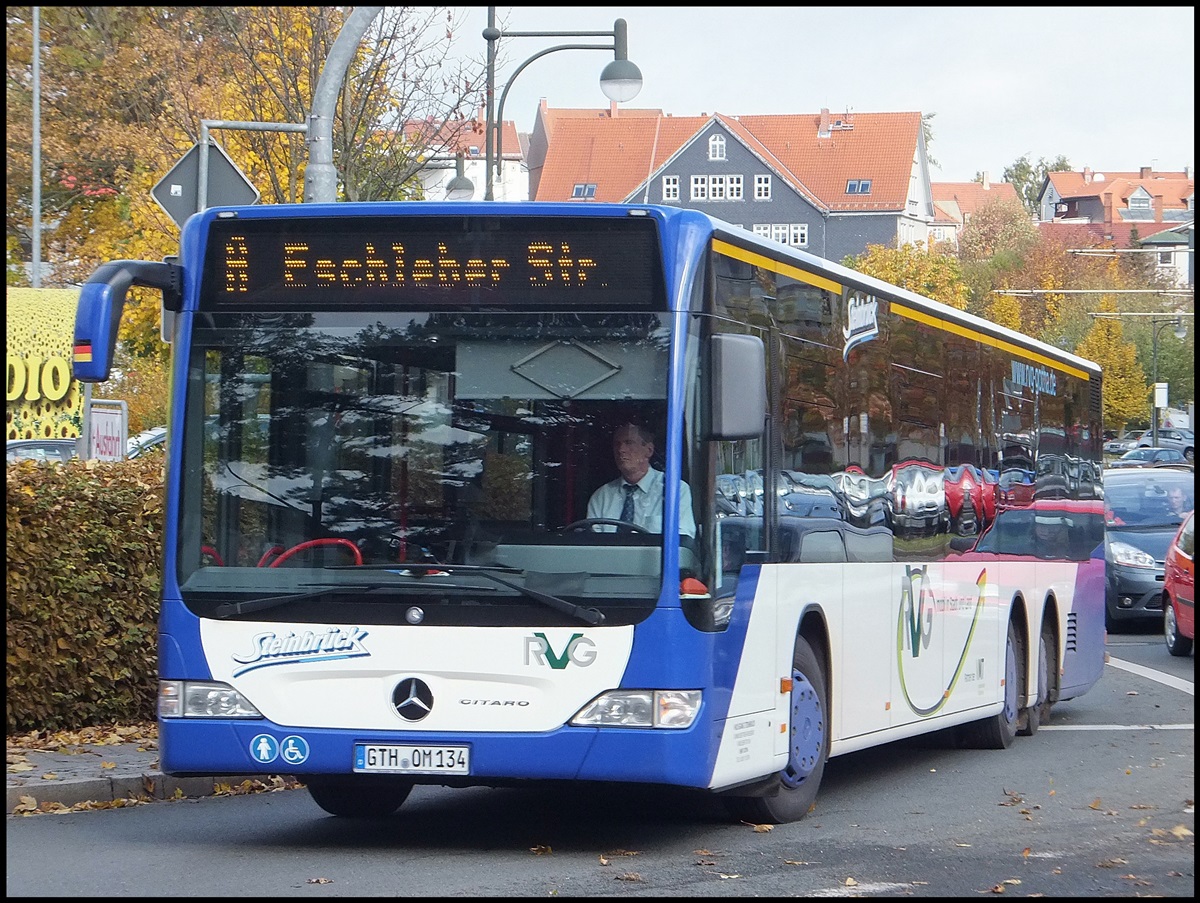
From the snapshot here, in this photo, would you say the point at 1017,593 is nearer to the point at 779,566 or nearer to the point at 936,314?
the point at 936,314

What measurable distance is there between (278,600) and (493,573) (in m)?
0.95

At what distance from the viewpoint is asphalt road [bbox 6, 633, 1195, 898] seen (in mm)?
7660

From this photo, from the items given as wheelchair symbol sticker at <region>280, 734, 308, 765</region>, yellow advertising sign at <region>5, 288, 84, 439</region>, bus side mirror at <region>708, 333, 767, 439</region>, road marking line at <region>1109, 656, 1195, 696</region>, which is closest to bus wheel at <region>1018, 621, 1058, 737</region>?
road marking line at <region>1109, 656, 1195, 696</region>

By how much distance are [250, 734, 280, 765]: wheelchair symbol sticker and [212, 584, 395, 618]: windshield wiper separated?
0.54m

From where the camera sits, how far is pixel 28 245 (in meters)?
44.8

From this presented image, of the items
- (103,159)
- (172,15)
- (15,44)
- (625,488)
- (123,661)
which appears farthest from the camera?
(103,159)

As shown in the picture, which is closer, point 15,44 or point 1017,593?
point 1017,593

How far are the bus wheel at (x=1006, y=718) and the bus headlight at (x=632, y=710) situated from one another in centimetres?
619

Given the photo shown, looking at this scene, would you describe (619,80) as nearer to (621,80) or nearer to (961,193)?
(621,80)

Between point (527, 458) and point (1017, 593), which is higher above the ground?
point (527, 458)

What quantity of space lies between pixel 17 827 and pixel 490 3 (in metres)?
16.3

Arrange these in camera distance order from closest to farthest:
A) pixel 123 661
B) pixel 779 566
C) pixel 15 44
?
pixel 779 566, pixel 123 661, pixel 15 44

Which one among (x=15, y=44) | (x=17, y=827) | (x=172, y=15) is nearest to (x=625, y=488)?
(x=17, y=827)

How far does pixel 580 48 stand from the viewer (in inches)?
973
